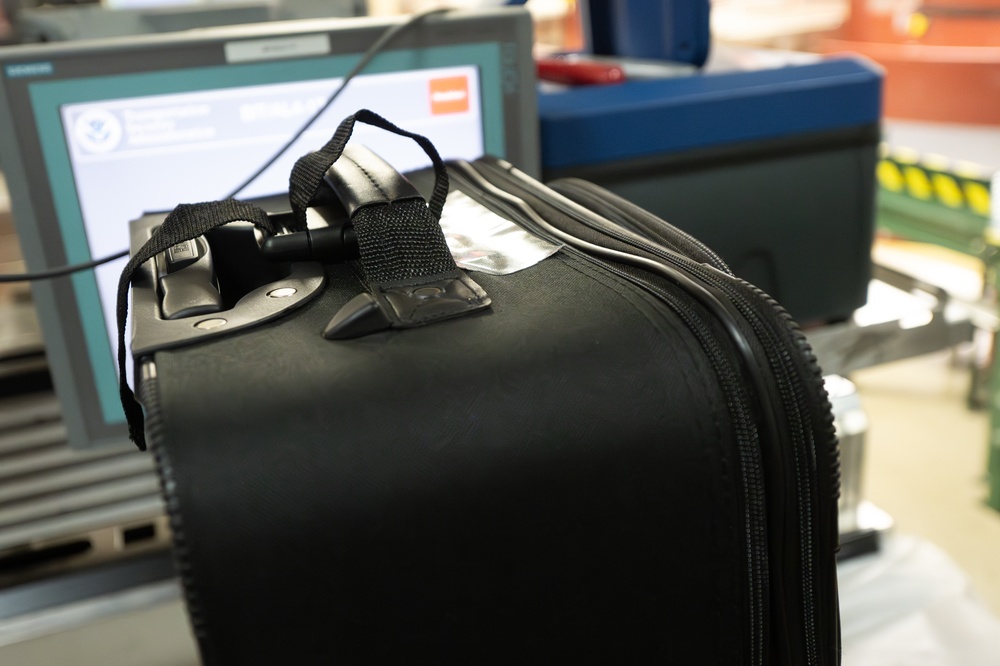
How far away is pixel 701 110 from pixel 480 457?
→ 49cm

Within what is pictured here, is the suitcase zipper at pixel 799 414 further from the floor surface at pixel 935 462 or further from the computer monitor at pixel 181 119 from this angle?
the floor surface at pixel 935 462

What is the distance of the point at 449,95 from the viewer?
26.5 inches

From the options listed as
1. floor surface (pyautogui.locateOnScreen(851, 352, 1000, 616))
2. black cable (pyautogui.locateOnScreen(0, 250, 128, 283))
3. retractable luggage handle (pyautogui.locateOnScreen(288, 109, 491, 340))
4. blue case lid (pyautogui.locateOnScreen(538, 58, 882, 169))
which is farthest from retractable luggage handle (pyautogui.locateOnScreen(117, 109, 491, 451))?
floor surface (pyautogui.locateOnScreen(851, 352, 1000, 616))

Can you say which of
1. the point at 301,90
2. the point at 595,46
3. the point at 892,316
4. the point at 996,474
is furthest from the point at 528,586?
the point at 996,474

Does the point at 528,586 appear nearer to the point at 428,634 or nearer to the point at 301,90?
the point at 428,634

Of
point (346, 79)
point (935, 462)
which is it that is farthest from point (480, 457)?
point (935, 462)

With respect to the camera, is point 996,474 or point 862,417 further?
point 996,474

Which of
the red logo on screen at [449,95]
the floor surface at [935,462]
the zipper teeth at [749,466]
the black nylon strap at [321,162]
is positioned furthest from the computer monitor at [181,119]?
the floor surface at [935,462]

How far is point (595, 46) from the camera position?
915mm

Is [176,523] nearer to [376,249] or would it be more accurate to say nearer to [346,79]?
[376,249]

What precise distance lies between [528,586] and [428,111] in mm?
447

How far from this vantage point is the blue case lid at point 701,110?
688mm

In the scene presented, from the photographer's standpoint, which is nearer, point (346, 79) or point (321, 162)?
point (321, 162)

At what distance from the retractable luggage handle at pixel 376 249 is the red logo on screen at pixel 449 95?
0.30 m
